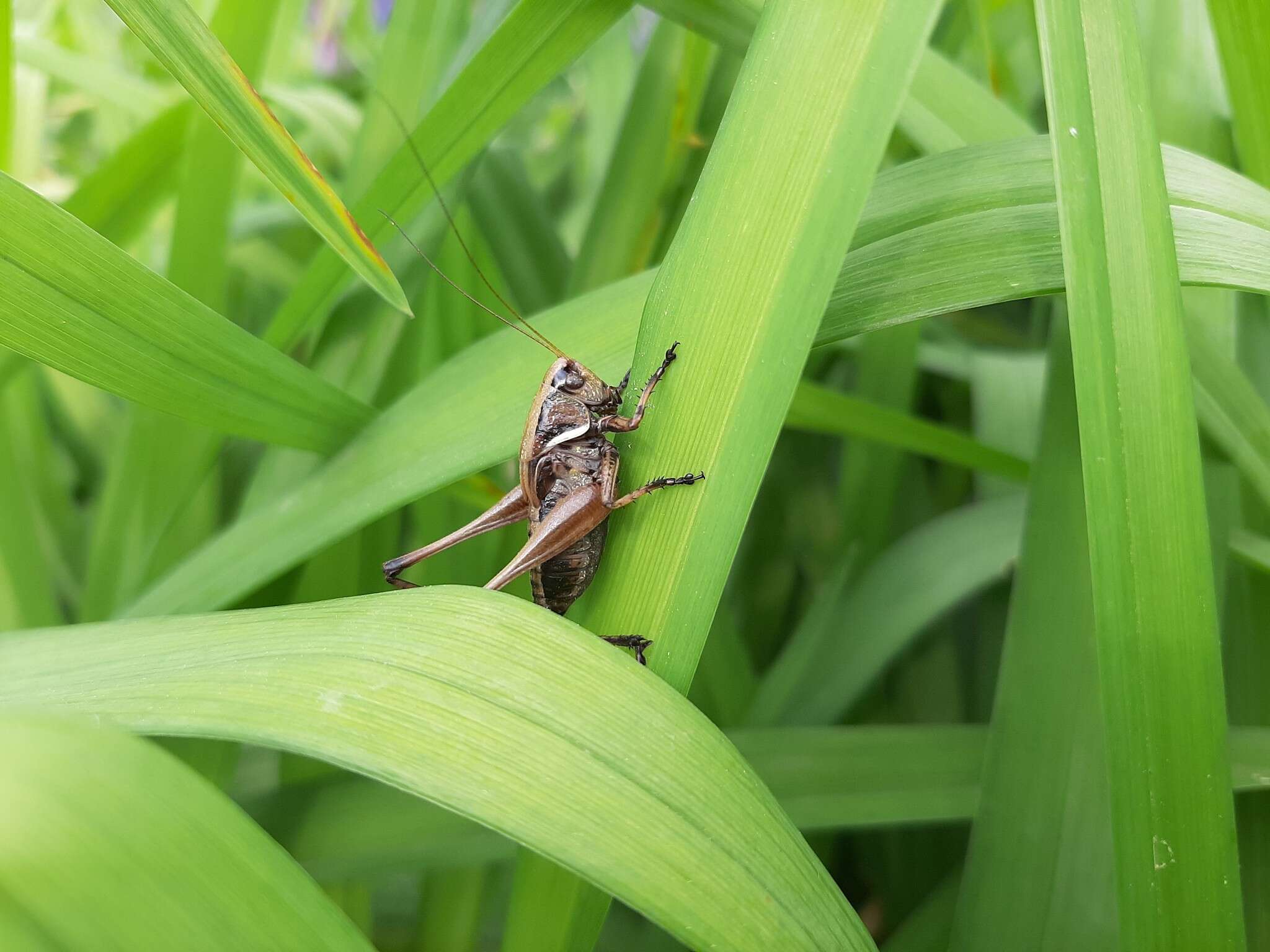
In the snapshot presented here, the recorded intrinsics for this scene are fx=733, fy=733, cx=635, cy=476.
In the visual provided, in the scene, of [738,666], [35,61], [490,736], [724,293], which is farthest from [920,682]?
[35,61]

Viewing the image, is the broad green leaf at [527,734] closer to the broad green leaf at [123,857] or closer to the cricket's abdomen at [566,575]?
the broad green leaf at [123,857]

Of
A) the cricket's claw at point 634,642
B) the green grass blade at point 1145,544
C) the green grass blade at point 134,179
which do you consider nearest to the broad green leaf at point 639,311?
the green grass blade at point 1145,544

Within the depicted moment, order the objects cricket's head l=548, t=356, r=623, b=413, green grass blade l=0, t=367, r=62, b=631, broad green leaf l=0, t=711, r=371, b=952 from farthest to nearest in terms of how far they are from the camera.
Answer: green grass blade l=0, t=367, r=62, b=631
cricket's head l=548, t=356, r=623, b=413
broad green leaf l=0, t=711, r=371, b=952

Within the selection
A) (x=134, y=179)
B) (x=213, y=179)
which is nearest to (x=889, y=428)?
(x=213, y=179)

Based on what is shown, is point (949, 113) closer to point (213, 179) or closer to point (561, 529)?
point (561, 529)

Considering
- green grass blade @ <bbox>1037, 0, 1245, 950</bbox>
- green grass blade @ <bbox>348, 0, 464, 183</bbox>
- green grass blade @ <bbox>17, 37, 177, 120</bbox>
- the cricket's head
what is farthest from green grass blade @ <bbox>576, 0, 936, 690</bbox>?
green grass blade @ <bbox>17, 37, 177, 120</bbox>

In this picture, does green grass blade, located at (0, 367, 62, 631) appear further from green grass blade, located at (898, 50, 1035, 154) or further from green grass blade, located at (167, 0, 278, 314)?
green grass blade, located at (898, 50, 1035, 154)
